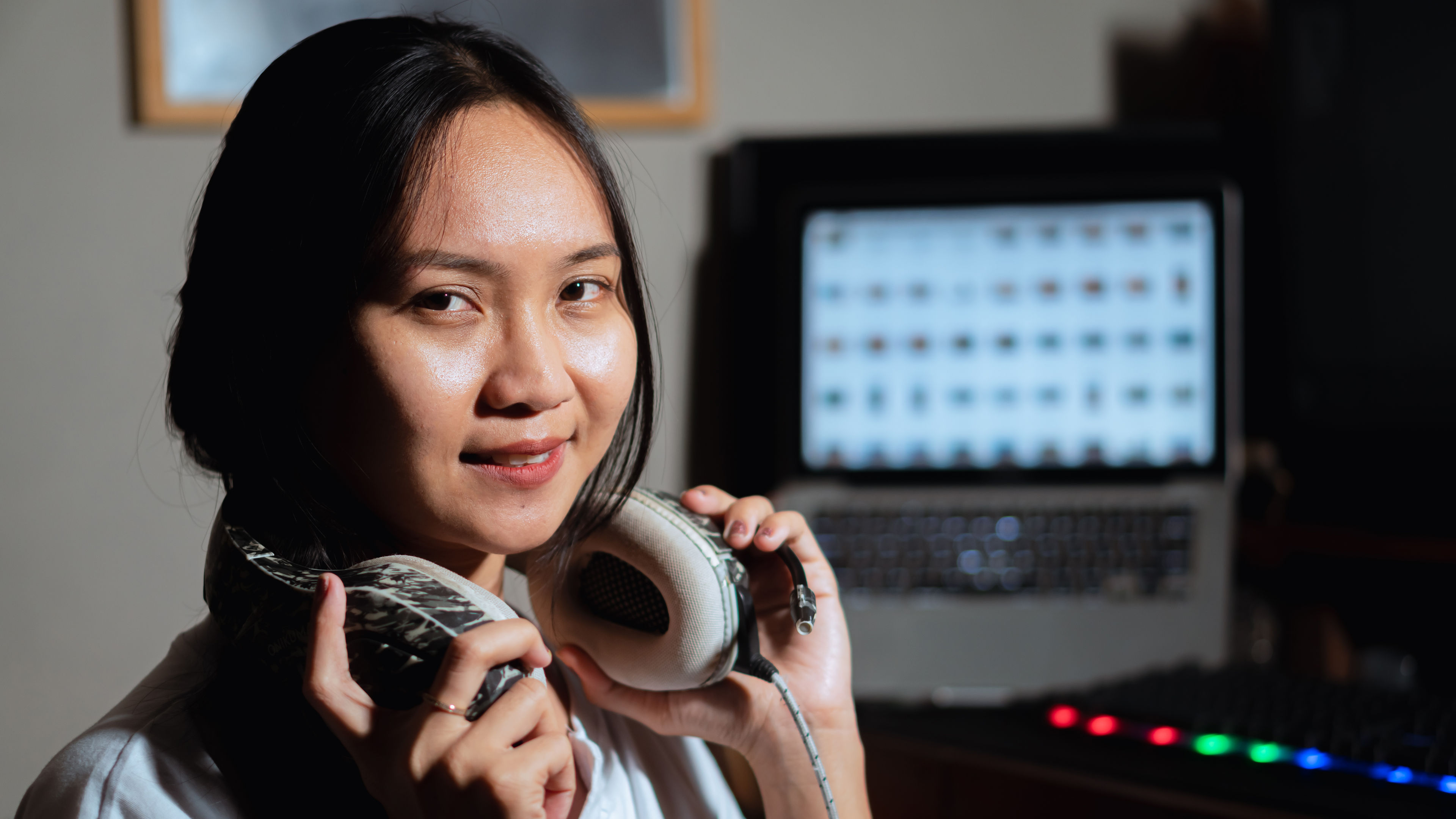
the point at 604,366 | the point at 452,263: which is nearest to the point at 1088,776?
the point at 604,366

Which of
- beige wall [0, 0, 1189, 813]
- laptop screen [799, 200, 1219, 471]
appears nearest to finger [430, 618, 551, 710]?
beige wall [0, 0, 1189, 813]

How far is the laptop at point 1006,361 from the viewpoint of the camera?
3.58 feet

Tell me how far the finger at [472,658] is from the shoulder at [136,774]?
0.48 ft

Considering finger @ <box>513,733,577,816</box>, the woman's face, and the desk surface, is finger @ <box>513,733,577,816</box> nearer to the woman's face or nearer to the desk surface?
the woman's face

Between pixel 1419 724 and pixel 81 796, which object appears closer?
pixel 81 796

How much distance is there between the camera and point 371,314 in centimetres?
49

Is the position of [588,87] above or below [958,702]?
above

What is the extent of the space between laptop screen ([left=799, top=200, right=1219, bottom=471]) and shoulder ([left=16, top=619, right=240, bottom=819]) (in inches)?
29.0

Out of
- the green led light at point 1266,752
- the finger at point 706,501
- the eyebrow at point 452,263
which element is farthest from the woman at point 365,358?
the green led light at point 1266,752

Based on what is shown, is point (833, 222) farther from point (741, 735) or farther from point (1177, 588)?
point (741, 735)

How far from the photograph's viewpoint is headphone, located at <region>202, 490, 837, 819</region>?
42cm

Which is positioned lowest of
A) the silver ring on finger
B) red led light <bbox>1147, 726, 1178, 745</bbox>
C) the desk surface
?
the desk surface

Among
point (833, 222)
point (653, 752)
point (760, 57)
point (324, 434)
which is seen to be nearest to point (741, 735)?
point (653, 752)

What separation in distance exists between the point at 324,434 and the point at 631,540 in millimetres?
182
